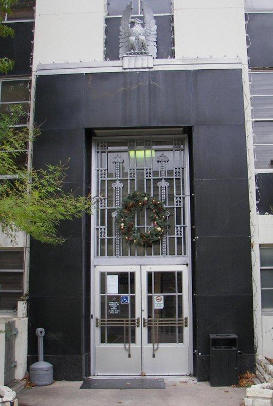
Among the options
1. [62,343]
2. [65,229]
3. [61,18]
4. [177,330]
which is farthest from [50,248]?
[61,18]

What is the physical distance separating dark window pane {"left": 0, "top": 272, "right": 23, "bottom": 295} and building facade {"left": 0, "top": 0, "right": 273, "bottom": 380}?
35 cm

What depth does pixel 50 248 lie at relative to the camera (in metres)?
9.95

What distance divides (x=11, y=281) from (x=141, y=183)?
359 cm

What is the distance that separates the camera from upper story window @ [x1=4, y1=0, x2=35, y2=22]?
444 inches

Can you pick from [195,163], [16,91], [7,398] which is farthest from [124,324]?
[16,91]

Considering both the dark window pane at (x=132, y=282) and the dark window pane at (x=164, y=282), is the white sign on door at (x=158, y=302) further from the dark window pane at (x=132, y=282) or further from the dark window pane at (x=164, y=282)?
the dark window pane at (x=132, y=282)

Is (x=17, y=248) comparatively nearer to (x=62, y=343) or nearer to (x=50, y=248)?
(x=50, y=248)

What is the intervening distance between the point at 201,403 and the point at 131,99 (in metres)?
6.27

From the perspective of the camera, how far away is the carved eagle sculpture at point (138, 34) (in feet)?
34.7

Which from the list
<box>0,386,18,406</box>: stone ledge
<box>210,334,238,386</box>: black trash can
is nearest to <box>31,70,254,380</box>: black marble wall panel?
<box>210,334,238,386</box>: black trash can

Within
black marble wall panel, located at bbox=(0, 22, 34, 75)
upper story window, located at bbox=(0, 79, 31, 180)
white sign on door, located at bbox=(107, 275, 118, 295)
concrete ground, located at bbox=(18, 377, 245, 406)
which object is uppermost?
black marble wall panel, located at bbox=(0, 22, 34, 75)

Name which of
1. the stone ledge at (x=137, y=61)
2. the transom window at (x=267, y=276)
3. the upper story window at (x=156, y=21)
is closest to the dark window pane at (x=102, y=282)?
the transom window at (x=267, y=276)

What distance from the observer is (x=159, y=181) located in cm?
1070

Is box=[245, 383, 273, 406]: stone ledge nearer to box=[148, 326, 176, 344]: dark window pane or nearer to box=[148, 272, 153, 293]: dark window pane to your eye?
box=[148, 326, 176, 344]: dark window pane
